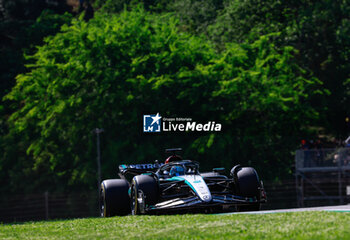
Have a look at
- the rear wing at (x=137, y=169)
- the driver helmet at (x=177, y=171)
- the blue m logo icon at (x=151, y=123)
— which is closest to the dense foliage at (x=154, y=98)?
the blue m logo icon at (x=151, y=123)

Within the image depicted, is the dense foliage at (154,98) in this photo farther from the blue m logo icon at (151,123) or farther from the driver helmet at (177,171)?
the driver helmet at (177,171)

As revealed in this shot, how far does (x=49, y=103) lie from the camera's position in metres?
37.3

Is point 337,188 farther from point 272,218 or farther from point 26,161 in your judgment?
point 272,218

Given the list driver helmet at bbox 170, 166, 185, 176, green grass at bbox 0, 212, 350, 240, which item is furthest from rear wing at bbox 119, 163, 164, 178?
green grass at bbox 0, 212, 350, 240

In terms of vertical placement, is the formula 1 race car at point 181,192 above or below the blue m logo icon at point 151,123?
below

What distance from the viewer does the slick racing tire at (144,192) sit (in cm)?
1694

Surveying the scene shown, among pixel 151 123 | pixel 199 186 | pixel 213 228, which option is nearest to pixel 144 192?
pixel 199 186

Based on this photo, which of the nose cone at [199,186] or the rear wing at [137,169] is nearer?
the nose cone at [199,186]

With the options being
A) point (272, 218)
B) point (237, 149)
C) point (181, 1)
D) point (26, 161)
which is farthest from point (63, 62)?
point (272, 218)

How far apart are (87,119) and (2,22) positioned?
22.7m

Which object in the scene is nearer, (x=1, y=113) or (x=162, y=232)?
(x=162, y=232)

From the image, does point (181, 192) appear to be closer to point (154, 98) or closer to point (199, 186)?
point (199, 186)

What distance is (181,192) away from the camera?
17.3 m

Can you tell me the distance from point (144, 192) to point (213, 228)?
517 centimetres
